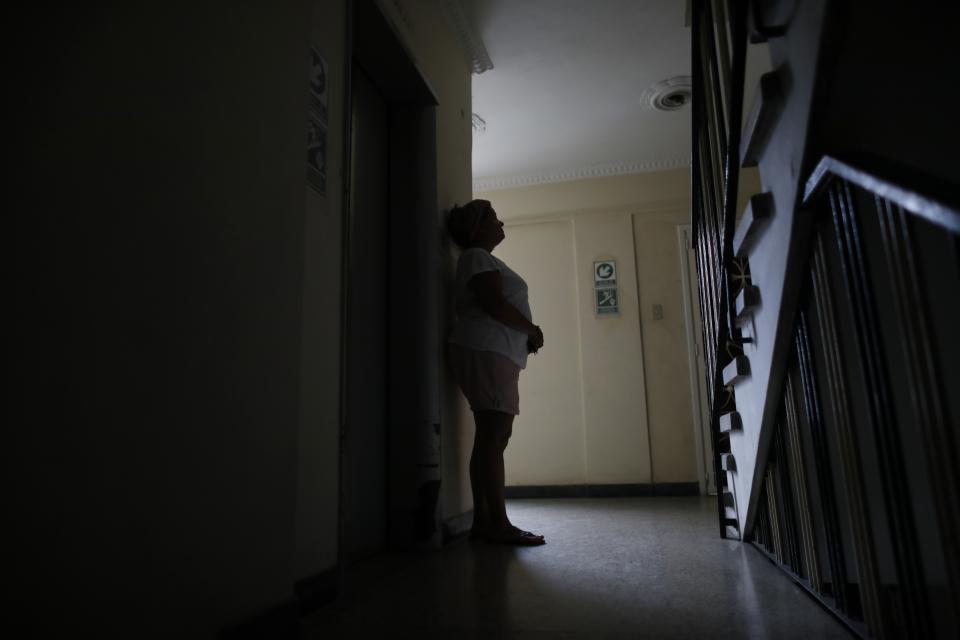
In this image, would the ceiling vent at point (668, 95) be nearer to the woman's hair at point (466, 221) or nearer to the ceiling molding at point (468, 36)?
the ceiling molding at point (468, 36)

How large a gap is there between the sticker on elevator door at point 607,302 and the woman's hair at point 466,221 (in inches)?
91.3

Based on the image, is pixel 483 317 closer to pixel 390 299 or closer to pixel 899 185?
pixel 390 299

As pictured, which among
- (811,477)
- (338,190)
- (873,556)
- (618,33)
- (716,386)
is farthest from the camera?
(618,33)

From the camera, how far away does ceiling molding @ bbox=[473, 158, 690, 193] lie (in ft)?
16.3

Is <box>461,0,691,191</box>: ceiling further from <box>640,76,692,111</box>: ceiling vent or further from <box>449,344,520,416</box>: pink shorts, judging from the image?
<box>449,344,520,416</box>: pink shorts

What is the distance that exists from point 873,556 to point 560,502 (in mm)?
3356

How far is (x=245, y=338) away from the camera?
3.64ft

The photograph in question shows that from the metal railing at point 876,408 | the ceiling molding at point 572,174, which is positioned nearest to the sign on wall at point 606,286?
the ceiling molding at point 572,174

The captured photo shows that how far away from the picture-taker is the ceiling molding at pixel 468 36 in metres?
3.07

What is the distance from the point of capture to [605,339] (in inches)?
190

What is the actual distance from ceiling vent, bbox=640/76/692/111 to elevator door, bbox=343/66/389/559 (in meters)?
2.14

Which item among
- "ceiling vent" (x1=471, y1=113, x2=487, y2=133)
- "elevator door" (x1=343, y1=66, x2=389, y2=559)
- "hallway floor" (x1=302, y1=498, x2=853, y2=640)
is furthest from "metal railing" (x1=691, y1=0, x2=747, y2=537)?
"ceiling vent" (x1=471, y1=113, x2=487, y2=133)

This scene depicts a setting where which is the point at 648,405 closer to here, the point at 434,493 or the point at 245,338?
the point at 434,493

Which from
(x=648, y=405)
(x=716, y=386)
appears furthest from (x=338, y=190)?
(x=648, y=405)
